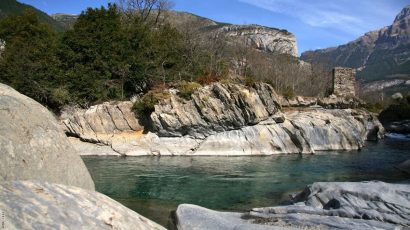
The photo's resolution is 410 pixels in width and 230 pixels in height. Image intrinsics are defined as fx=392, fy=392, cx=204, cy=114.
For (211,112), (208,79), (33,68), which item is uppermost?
(33,68)

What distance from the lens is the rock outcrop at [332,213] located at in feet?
26.7

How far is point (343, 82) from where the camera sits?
6738 centimetres

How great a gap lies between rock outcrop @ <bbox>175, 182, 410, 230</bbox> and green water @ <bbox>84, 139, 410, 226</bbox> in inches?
134

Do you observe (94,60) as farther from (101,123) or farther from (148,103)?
(148,103)

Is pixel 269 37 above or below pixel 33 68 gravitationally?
above

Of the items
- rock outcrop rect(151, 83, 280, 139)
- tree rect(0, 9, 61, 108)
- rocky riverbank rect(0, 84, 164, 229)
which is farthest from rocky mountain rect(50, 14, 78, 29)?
rocky riverbank rect(0, 84, 164, 229)

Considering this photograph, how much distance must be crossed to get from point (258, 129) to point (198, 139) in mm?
5501

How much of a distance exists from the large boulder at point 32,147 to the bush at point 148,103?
28.0 m

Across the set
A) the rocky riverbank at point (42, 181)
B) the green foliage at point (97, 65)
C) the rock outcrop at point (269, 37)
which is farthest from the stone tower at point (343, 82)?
the rock outcrop at point (269, 37)

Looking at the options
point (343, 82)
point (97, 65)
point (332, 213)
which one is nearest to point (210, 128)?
point (97, 65)

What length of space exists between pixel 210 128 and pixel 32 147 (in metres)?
28.2

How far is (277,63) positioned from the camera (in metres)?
77.6

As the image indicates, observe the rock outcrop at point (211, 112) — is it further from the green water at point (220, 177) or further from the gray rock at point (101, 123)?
the green water at point (220, 177)

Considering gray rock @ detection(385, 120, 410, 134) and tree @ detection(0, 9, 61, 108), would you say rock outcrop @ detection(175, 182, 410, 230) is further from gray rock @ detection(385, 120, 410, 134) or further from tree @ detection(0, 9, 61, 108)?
gray rock @ detection(385, 120, 410, 134)
